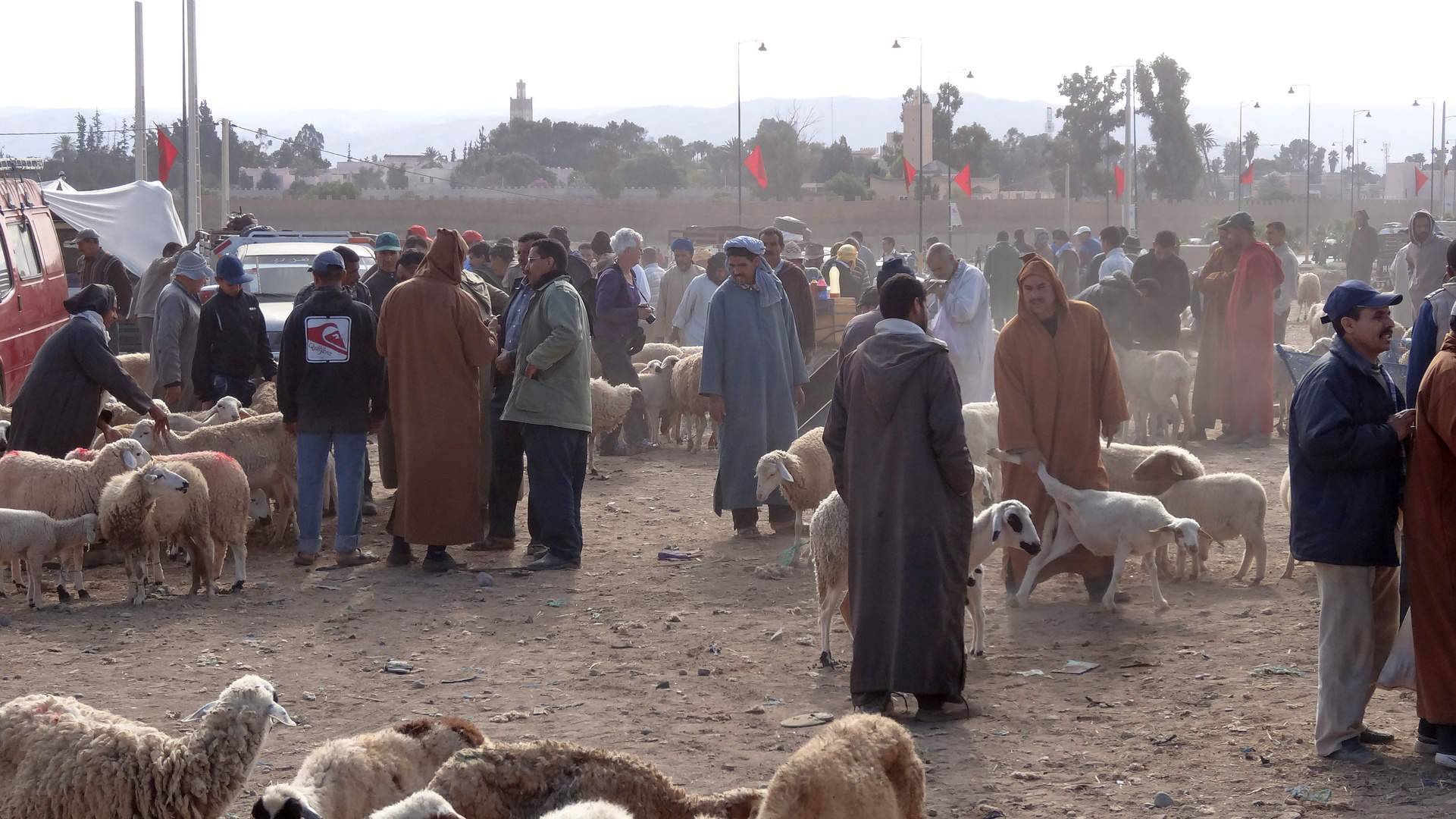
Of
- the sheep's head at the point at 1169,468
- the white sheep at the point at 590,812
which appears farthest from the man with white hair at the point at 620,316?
the white sheep at the point at 590,812

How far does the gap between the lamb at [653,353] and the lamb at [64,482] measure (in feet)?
21.8

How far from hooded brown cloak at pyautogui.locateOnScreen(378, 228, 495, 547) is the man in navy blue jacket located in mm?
4851

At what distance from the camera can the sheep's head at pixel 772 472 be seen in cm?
832

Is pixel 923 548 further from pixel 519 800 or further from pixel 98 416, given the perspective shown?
pixel 98 416

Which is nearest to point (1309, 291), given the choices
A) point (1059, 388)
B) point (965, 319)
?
point (965, 319)

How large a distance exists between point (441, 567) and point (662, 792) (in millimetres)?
4647

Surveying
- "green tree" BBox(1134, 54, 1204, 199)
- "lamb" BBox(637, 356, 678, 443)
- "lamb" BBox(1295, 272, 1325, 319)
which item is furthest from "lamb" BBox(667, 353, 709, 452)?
"green tree" BBox(1134, 54, 1204, 199)

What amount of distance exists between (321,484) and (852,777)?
18.3 feet

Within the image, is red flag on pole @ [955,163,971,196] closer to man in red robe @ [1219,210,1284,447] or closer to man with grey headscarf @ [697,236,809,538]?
man in red robe @ [1219,210,1284,447]

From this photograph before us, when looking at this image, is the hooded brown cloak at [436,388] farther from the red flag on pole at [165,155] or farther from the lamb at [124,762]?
the red flag on pole at [165,155]

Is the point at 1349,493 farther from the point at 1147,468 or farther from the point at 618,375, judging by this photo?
the point at 618,375

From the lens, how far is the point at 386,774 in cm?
386

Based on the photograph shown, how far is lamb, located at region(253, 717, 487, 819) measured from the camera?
12.3 ft

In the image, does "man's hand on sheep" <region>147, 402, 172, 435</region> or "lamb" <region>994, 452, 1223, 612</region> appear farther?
"man's hand on sheep" <region>147, 402, 172, 435</region>
